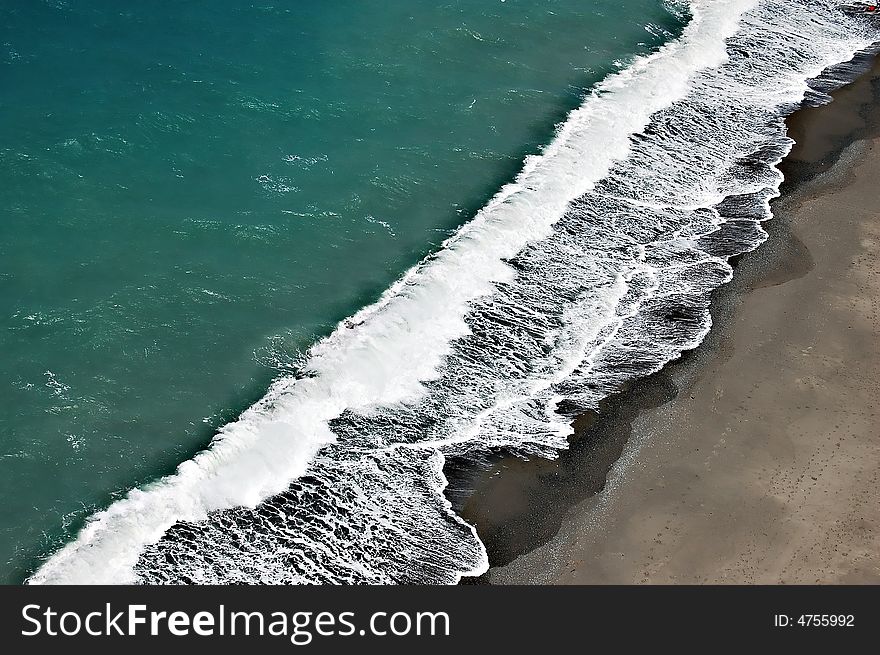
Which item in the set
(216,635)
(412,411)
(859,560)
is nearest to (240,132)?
(412,411)

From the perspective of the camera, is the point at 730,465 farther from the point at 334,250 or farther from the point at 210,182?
the point at 210,182

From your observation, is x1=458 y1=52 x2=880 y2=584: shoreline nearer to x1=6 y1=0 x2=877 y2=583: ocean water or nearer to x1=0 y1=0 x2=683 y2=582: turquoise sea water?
x1=6 y1=0 x2=877 y2=583: ocean water

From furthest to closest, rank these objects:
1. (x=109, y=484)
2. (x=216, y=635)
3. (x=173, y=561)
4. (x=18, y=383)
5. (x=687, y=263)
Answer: (x=687, y=263) < (x=18, y=383) < (x=109, y=484) < (x=173, y=561) < (x=216, y=635)

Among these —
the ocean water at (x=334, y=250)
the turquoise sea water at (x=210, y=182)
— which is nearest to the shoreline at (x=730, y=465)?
the ocean water at (x=334, y=250)

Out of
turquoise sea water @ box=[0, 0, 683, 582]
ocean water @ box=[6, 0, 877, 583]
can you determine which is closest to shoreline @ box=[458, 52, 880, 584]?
ocean water @ box=[6, 0, 877, 583]

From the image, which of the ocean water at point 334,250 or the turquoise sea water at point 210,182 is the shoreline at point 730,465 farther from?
the turquoise sea water at point 210,182

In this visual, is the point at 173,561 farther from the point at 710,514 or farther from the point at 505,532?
the point at 710,514

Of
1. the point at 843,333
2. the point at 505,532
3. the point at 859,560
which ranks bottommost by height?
→ the point at 505,532
